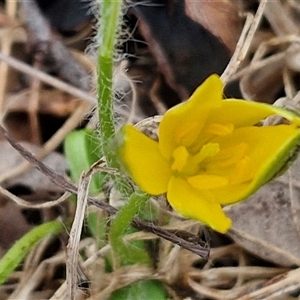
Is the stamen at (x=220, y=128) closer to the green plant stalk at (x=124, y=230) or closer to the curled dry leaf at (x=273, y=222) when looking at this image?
the green plant stalk at (x=124, y=230)

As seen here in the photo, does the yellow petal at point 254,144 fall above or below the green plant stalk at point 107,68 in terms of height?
below

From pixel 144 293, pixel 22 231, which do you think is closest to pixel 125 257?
pixel 144 293

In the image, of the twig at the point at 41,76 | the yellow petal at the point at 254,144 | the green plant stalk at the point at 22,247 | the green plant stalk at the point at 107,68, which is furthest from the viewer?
the twig at the point at 41,76

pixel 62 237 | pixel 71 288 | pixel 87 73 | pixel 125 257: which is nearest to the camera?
pixel 71 288

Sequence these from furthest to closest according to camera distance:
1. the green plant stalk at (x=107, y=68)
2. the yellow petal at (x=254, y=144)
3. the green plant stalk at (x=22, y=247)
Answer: the green plant stalk at (x=22, y=247), the yellow petal at (x=254, y=144), the green plant stalk at (x=107, y=68)

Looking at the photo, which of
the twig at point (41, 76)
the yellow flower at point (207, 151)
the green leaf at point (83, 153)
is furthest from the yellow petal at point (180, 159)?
the twig at point (41, 76)

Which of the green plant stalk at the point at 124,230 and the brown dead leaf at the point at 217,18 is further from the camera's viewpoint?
the brown dead leaf at the point at 217,18

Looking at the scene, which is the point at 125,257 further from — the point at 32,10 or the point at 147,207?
the point at 32,10
